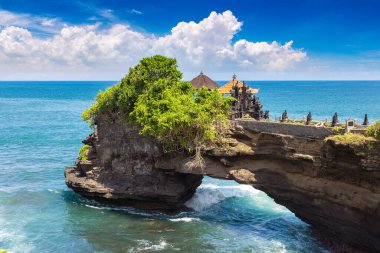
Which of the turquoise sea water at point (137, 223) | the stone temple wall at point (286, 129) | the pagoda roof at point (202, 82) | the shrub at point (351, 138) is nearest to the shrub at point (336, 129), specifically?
the stone temple wall at point (286, 129)

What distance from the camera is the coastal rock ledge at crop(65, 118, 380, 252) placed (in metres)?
20.8

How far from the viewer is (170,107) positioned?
26.0m

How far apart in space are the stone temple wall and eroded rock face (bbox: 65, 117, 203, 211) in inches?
278

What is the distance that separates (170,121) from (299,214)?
35.6ft

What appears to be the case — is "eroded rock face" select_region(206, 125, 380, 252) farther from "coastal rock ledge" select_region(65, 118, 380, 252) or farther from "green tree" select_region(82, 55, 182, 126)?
"green tree" select_region(82, 55, 182, 126)

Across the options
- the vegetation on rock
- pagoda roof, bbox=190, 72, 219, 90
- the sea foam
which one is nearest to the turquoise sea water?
the sea foam

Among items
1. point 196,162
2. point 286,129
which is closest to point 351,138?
point 286,129

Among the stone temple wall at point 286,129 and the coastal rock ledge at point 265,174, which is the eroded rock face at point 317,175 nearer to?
the coastal rock ledge at point 265,174

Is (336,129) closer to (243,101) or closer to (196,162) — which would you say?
(196,162)

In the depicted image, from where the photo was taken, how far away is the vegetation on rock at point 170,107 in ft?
84.4

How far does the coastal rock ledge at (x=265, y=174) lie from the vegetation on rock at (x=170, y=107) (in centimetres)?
117

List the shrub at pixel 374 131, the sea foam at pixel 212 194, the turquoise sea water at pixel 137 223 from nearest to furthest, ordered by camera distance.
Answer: the shrub at pixel 374 131 → the turquoise sea water at pixel 137 223 → the sea foam at pixel 212 194

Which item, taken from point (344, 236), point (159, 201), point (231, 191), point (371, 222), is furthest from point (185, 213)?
point (371, 222)

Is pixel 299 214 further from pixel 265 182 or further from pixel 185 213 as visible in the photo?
pixel 185 213
